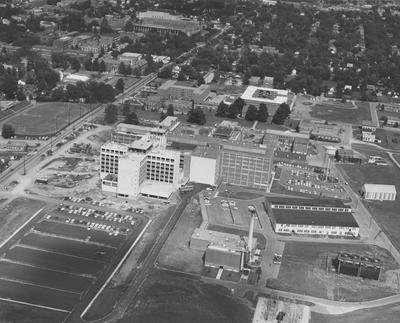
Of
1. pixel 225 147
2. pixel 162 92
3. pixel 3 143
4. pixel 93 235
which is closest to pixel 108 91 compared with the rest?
pixel 162 92

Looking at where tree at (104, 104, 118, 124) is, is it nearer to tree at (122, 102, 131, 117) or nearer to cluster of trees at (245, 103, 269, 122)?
tree at (122, 102, 131, 117)

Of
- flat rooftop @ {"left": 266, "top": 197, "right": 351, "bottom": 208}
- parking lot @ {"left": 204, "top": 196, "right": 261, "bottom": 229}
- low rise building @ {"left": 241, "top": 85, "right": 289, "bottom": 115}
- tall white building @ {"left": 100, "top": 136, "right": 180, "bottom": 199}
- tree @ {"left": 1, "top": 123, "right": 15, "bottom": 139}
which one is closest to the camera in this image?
parking lot @ {"left": 204, "top": 196, "right": 261, "bottom": 229}

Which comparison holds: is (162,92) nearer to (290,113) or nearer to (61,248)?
(290,113)

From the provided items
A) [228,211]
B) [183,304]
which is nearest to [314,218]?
[228,211]

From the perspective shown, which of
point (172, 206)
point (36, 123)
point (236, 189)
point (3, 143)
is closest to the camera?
point (172, 206)

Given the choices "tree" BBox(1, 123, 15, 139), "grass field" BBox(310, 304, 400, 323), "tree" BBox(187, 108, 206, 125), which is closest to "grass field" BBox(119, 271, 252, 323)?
"grass field" BBox(310, 304, 400, 323)

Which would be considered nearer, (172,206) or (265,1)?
(172,206)
